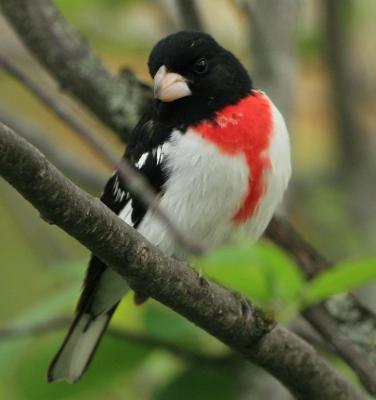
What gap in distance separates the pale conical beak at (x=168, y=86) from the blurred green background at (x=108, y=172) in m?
0.61

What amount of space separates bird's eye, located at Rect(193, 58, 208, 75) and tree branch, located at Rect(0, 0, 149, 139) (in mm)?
370

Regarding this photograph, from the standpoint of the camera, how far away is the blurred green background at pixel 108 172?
137 inches

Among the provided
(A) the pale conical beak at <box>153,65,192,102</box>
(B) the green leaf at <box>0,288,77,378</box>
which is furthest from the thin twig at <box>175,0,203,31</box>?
(B) the green leaf at <box>0,288,77,378</box>

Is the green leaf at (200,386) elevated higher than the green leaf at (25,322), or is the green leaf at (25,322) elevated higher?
the green leaf at (25,322)

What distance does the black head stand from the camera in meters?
3.26

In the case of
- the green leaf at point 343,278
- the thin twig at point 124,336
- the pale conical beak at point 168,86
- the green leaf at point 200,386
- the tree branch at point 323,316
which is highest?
the pale conical beak at point 168,86

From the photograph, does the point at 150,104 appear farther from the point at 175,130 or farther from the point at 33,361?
the point at 33,361

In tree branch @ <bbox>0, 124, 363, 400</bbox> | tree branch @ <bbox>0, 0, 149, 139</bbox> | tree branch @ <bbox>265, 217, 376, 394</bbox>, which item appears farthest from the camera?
tree branch @ <bbox>0, 0, 149, 139</bbox>

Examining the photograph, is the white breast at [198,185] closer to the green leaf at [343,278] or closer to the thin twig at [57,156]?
the green leaf at [343,278]

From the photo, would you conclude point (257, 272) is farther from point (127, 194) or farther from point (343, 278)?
point (127, 194)

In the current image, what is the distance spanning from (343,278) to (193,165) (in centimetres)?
68

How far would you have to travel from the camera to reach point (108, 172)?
16.8 ft

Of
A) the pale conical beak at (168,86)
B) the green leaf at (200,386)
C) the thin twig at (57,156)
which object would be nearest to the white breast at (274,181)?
the pale conical beak at (168,86)

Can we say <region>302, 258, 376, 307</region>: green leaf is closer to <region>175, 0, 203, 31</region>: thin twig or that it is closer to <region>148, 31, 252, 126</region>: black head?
<region>148, 31, 252, 126</region>: black head
